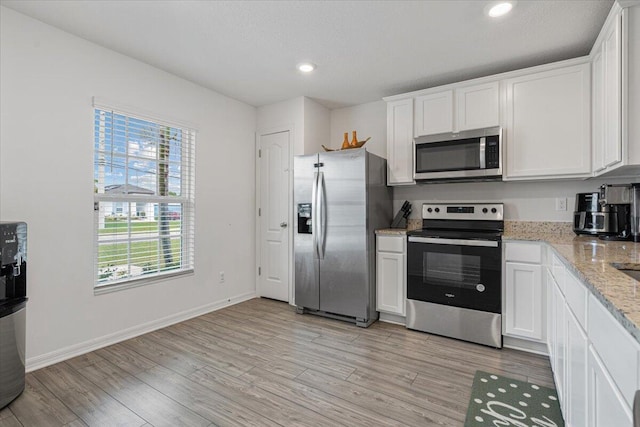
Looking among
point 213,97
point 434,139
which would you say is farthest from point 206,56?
point 434,139

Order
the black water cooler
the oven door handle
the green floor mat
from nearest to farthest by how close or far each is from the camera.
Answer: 1. the green floor mat
2. the black water cooler
3. the oven door handle

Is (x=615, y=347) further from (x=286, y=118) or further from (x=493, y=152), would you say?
(x=286, y=118)

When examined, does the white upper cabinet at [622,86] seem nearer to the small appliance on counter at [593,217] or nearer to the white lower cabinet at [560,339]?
the small appliance on counter at [593,217]

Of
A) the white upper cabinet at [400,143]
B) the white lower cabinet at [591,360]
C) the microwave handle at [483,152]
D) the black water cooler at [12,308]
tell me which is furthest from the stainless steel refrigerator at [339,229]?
the black water cooler at [12,308]

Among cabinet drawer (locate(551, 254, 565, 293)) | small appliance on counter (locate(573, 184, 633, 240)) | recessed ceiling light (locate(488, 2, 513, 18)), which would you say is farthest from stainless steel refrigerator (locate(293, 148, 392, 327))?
small appliance on counter (locate(573, 184, 633, 240))

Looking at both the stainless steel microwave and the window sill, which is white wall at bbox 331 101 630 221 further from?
the window sill

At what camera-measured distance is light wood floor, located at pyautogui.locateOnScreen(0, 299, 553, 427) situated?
1.79m

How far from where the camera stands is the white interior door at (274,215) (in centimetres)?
395

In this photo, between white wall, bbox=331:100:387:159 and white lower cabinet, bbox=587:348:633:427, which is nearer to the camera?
white lower cabinet, bbox=587:348:633:427

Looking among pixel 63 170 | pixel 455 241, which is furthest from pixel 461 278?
pixel 63 170

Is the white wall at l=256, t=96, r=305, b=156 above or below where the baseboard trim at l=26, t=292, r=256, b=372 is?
above

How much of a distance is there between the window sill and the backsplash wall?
261cm

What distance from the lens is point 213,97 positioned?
364 centimetres

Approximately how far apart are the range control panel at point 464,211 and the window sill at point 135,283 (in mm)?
2628
